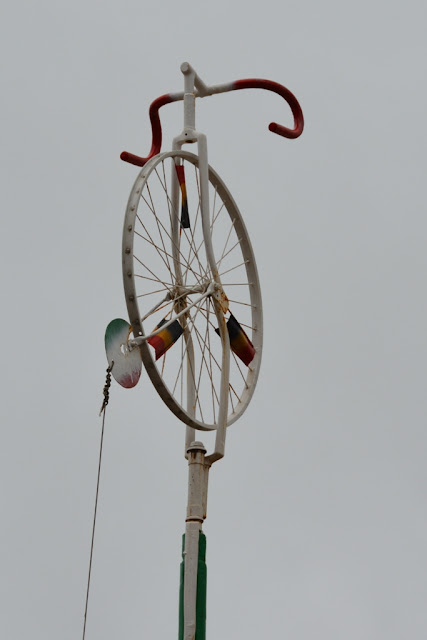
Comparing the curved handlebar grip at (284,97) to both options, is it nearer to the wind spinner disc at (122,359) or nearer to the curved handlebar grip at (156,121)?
the curved handlebar grip at (156,121)

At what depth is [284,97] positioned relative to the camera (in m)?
24.7

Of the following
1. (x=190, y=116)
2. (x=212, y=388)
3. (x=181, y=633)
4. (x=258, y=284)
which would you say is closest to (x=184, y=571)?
(x=181, y=633)

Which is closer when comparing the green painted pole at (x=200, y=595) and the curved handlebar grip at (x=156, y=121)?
the green painted pole at (x=200, y=595)

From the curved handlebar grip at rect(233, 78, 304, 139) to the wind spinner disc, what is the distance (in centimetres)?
460

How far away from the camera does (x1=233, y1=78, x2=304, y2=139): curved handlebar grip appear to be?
24.3 meters

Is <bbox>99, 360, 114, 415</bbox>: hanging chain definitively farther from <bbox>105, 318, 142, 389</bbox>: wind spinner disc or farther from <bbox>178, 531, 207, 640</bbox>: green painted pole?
<bbox>178, 531, 207, 640</bbox>: green painted pole

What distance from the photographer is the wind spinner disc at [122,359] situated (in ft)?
68.8

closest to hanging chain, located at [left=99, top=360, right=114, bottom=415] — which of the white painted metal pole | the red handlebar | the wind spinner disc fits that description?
the wind spinner disc

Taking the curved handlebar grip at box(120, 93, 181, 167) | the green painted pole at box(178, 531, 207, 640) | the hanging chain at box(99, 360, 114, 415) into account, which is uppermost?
the curved handlebar grip at box(120, 93, 181, 167)

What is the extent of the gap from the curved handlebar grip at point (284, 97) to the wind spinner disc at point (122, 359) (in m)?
4.60

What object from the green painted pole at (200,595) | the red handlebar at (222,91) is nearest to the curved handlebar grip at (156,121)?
the red handlebar at (222,91)

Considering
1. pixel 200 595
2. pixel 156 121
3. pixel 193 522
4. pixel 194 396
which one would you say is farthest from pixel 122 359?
pixel 156 121

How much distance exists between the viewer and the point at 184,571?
21516 millimetres

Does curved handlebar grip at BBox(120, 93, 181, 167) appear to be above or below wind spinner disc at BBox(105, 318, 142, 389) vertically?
above
